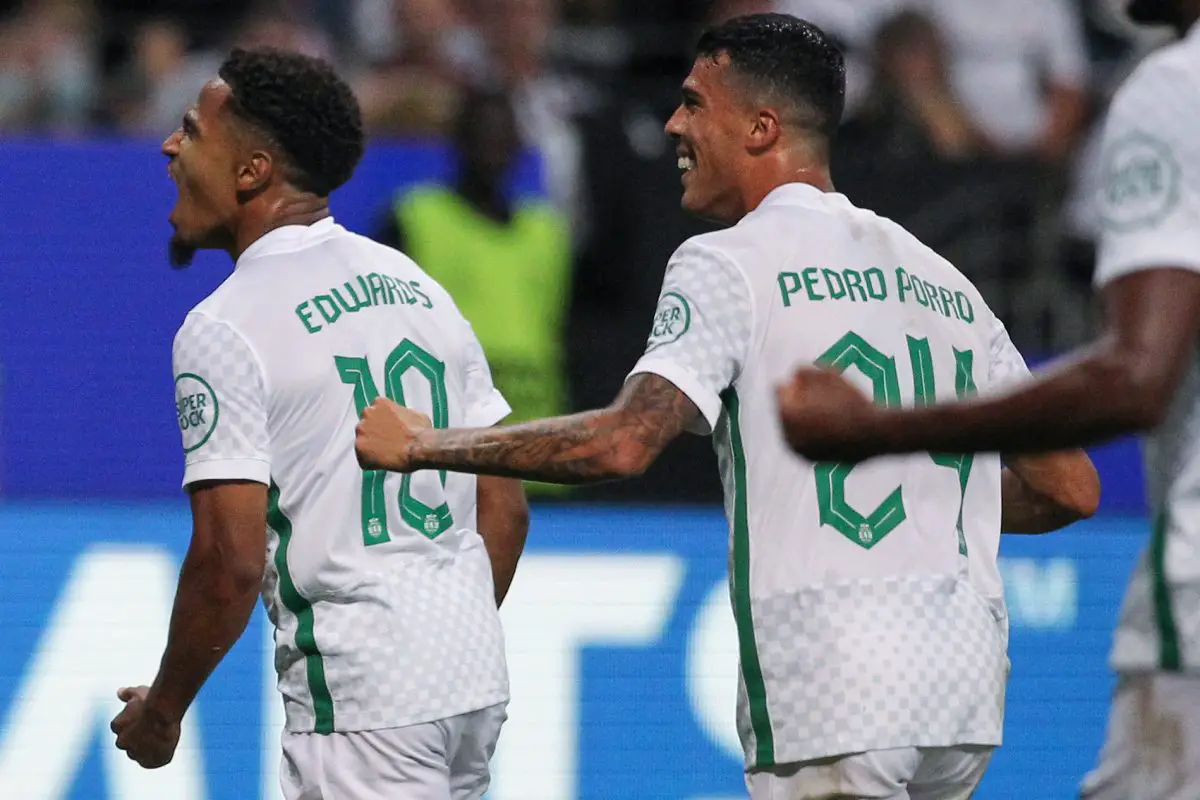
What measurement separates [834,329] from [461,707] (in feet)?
3.67

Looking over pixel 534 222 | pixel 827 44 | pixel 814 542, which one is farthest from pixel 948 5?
pixel 814 542

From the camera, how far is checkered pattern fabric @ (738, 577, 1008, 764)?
11.2 feet

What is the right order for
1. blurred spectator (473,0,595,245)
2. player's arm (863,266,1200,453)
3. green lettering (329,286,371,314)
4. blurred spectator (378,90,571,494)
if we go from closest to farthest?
player's arm (863,266,1200,453) < green lettering (329,286,371,314) < blurred spectator (378,90,571,494) < blurred spectator (473,0,595,245)

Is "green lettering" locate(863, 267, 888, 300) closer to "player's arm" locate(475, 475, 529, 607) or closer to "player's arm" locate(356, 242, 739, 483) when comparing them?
"player's arm" locate(356, 242, 739, 483)

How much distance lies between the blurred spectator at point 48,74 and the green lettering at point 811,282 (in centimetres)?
565

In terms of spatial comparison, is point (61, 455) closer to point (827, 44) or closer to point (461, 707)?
point (461, 707)

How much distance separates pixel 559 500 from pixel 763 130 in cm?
400

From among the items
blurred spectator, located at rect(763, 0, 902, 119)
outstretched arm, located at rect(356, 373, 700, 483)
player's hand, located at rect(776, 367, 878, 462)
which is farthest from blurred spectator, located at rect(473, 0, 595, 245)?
player's hand, located at rect(776, 367, 878, 462)

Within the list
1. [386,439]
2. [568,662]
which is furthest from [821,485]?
[568,662]

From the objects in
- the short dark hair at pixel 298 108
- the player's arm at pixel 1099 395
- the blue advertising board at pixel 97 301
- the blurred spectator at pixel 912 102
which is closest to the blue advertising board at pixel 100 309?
the blue advertising board at pixel 97 301

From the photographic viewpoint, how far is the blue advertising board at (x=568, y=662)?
18.8ft

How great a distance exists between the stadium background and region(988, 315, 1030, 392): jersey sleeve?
7.77 ft

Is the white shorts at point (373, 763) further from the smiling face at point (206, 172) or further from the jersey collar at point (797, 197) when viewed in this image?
the jersey collar at point (797, 197)

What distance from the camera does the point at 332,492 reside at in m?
3.89
